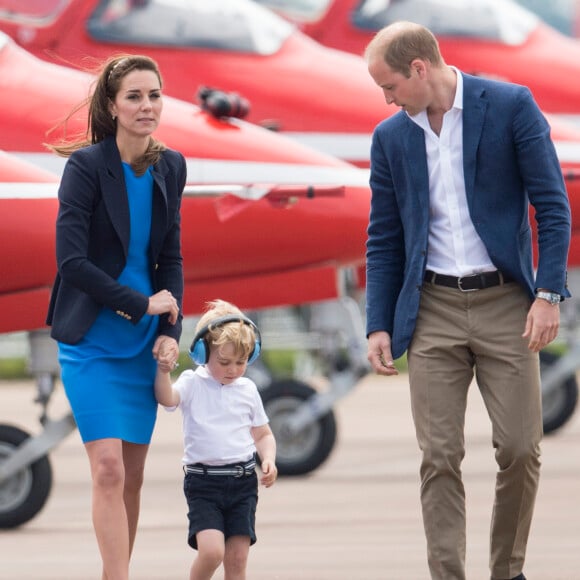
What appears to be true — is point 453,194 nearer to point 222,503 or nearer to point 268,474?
point 268,474

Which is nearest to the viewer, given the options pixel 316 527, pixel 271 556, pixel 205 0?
pixel 271 556

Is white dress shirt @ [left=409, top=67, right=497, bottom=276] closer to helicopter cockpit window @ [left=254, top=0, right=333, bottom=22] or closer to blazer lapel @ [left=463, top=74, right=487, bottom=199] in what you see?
blazer lapel @ [left=463, top=74, right=487, bottom=199]

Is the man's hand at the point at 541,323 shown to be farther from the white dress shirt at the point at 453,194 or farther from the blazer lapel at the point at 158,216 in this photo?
the blazer lapel at the point at 158,216

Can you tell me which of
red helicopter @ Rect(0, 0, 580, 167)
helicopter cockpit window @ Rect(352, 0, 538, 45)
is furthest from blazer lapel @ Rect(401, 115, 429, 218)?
helicopter cockpit window @ Rect(352, 0, 538, 45)

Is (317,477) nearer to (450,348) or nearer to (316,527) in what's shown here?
(316,527)

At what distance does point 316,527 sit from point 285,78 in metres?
3.65

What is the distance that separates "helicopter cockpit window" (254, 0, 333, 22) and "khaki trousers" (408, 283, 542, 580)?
7953 millimetres

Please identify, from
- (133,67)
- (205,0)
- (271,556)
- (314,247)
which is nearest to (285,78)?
(205,0)

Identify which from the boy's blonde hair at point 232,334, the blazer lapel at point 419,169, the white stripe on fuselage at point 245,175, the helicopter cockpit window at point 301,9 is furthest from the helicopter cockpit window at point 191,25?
the blazer lapel at point 419,169

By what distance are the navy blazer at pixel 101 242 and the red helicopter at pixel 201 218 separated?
305 centimetres

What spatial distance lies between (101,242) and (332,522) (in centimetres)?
387

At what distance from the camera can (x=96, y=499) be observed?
6.88 m

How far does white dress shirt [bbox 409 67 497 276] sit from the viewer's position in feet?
22.6

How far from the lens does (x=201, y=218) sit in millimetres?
11227
